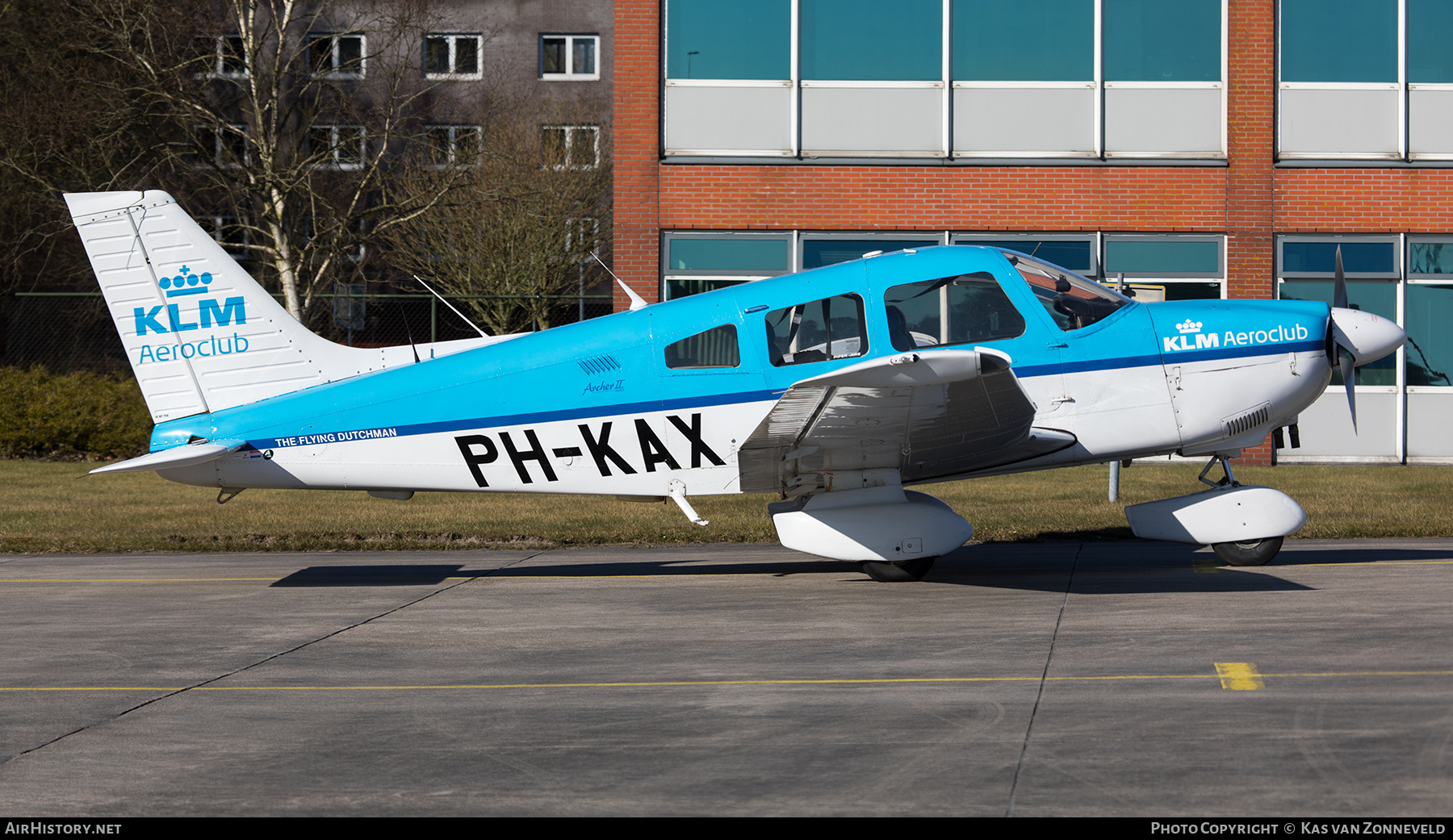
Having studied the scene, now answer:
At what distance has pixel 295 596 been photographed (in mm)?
9438

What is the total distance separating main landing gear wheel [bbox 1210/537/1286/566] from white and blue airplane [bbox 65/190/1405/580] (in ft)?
0.17

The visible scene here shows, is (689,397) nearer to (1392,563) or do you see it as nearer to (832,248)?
(1392,563)

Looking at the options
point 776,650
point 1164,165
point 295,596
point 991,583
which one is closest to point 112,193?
point 295,596

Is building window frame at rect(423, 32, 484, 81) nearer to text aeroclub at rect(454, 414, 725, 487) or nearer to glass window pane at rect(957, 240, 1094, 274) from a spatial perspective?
glass window pane at rect(957, 240, 1094, 274)

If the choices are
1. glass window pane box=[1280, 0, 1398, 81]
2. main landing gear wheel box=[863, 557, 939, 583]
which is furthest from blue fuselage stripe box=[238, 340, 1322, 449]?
glass window pane box=[1280, 0, 1398, 81]

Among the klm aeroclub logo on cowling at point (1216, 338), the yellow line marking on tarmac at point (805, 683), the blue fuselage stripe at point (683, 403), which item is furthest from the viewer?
the klm aeroclub logo on cowling at point (1216, 338)

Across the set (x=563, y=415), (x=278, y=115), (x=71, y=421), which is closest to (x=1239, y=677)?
(x=563, y=415)

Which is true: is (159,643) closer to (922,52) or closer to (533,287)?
(922,52)

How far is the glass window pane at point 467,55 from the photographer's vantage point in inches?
1266

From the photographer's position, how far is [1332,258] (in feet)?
59.5

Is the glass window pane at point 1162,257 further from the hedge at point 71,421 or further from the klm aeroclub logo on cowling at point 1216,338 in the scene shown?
the hedge at point 71,421

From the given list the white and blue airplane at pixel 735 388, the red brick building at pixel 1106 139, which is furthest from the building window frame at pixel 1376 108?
the white and blue airplane at pixel 735 388

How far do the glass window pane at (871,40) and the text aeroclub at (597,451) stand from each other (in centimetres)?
1037

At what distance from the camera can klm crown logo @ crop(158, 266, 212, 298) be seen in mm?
9172
